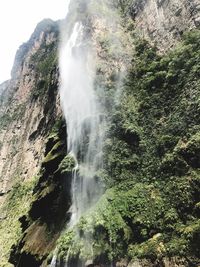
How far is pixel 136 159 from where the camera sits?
22.0 m

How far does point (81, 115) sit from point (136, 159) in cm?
597

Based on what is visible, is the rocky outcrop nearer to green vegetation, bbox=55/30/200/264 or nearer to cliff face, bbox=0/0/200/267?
cliff face, bbox=0/0/200/267

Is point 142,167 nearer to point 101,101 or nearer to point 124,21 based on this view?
point 101,101

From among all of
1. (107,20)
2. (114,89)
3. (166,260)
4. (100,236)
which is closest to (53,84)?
(107,20)

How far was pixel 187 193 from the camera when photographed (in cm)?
1847

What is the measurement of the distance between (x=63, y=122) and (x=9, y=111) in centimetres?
3252

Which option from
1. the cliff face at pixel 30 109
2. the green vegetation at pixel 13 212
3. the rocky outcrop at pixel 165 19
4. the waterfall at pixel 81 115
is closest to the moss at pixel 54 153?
the waterfall at pixel 81 115

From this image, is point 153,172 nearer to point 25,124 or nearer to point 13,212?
point 13,212

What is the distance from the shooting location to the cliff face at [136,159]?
1806 cm

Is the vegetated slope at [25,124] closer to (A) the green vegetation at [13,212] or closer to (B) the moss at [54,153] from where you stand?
(A) the green vegetation at [13,212]

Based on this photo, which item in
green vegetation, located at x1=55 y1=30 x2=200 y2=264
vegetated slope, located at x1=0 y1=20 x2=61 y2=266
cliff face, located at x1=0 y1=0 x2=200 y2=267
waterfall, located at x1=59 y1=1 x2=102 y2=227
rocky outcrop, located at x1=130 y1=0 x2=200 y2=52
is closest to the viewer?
green vegetation, located at x1=55 y1=30 x2=200 y2=264

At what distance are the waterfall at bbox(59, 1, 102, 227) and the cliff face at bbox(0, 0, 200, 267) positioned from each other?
2.07 feet

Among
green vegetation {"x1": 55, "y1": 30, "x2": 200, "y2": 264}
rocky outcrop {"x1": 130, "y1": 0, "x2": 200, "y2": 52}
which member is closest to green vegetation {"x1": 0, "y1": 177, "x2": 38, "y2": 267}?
green vegetation {"x1": 55, "y1": 30, "x2": 200, "y2": 264}

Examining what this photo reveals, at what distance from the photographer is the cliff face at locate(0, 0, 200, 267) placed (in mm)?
18062
